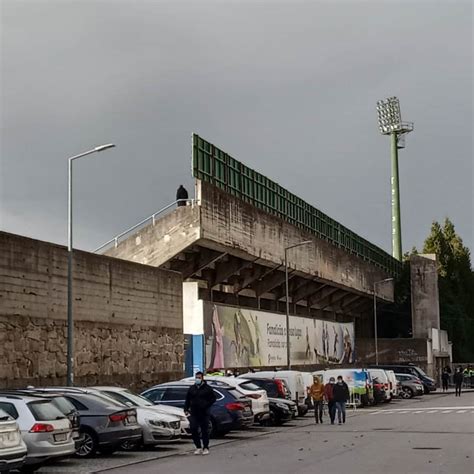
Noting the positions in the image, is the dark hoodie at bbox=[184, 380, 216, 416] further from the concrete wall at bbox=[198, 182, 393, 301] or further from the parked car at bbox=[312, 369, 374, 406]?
the concrete wall at bbox=[198, 182, 393, 301]

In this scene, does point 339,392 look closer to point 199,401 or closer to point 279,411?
point 279,411

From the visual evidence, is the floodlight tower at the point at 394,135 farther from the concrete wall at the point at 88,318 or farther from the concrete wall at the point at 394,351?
the concrete wall at the point at 88,318

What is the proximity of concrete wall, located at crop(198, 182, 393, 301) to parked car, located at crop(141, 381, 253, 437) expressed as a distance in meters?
20.0

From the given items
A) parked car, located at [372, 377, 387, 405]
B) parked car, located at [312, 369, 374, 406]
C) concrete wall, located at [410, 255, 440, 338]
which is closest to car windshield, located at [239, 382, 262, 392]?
parked car, located at [312, 369, 374, 406]

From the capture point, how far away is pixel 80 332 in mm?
32500

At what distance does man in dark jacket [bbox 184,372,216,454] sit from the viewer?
768 inches

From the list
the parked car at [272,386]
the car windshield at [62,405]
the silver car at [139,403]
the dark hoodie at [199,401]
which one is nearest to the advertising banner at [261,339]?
the parked car at [272,386]

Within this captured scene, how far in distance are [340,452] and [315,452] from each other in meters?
0.55

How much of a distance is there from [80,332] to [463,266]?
78975 mm

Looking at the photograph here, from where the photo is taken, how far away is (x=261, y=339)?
51125mm

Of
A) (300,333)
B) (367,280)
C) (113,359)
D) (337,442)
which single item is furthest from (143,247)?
(367,280)

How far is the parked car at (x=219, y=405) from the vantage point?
2448 cm

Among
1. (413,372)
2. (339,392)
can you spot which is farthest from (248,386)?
(413,372)

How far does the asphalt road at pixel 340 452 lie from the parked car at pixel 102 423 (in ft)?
3.47
